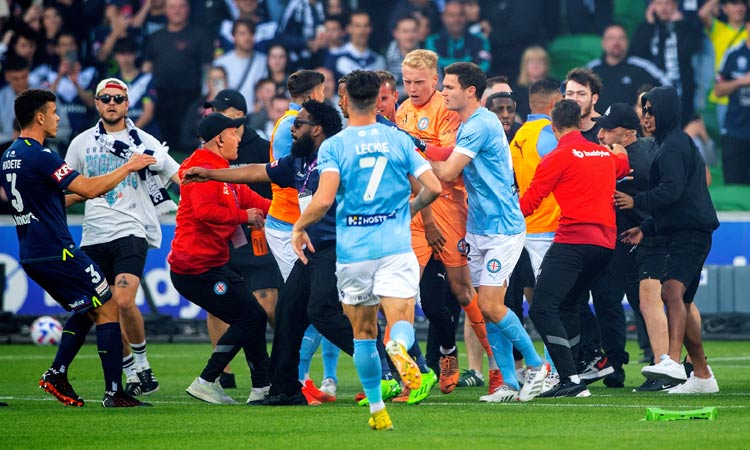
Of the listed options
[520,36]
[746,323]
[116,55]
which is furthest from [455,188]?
[116,55]

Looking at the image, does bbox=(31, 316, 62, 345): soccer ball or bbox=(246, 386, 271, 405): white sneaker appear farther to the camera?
bbox=(31, 316, 62, 345): soccer ball

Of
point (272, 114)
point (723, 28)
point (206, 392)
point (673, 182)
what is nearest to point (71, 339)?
point (206, 392)

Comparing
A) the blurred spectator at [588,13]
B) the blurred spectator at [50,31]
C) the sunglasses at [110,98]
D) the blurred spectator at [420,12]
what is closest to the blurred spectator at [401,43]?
the blurred spectator at [420,12]

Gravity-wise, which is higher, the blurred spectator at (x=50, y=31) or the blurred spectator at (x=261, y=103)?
the blurred spectator at (x=50, y=31)

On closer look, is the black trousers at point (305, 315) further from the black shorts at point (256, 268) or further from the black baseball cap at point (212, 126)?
the black shorts at point (256, 268)

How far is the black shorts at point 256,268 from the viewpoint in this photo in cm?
1246

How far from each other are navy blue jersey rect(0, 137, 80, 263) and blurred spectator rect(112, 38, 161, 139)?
11.2 meters

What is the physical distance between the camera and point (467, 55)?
2067 centimetres

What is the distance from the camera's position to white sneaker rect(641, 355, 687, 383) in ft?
35.5

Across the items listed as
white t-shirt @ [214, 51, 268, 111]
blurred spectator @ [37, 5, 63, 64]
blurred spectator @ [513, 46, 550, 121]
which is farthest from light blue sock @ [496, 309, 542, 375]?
blurred spectator @ [37, 5, 63, 64]

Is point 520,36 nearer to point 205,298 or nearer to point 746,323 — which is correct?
point 746,323

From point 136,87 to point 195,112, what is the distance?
1.11 meters

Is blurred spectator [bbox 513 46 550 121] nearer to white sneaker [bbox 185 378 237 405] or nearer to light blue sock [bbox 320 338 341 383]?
light blue sock [bbox 320 338 341 383]

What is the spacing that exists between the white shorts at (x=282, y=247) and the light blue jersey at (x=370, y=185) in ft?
8.98
